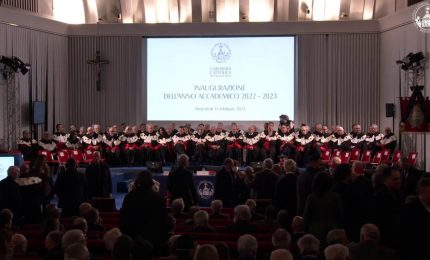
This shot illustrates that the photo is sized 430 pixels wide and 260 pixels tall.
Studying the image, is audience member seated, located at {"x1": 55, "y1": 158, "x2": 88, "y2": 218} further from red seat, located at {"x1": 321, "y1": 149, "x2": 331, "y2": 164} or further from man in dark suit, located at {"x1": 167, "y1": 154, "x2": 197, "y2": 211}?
red seat, located at {"x1": 321, "y1": 149, "x2": 331, "y2": 164}

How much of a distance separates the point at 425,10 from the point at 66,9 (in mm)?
12683

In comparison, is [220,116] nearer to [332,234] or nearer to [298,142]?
[298,142]

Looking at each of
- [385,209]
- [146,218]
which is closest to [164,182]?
[146,218]

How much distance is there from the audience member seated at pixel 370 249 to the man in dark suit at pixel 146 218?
2059mm

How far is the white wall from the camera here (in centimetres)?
1933

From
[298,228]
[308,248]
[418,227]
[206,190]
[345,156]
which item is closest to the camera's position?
[418,227]

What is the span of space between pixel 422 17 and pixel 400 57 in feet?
7.57

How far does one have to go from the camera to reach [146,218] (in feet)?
23.3

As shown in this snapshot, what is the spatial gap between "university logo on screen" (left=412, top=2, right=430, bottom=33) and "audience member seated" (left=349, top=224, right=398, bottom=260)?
1396 cm

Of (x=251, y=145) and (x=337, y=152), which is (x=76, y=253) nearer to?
(x=337, y=152)

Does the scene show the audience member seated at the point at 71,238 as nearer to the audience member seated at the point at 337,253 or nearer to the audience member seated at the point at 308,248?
the audience member seated at the point at 308,248

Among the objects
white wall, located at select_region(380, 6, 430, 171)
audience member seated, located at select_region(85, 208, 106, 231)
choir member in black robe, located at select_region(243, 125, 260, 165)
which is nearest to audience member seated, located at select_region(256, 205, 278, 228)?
audience member seated, located at select_region(85, 208, 106, 231)

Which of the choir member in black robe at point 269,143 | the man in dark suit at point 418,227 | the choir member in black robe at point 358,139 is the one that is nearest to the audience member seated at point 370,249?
the man in dark suit at point 418,227

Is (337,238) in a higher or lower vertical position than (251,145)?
lower
